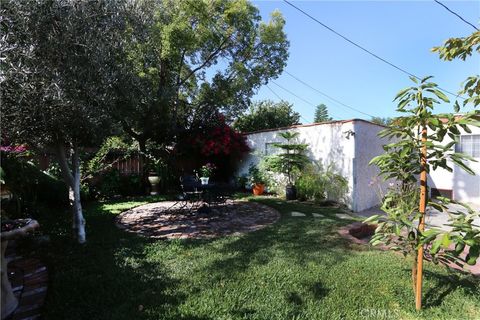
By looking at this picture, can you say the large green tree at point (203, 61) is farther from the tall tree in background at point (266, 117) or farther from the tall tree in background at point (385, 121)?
the tall tree in background at point (266, 117)

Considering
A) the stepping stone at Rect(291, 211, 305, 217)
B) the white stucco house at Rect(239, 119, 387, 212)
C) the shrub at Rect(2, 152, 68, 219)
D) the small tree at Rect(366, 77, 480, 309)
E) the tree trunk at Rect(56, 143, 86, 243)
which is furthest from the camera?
the white stucco house at Rect(239, 119, 387, 212)

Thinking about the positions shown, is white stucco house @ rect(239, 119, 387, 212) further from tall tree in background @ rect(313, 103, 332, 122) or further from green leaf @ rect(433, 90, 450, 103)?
tall tree in background @ rect(313, 103, 332, 122)

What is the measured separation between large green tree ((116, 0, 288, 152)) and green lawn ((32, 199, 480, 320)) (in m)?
5.05

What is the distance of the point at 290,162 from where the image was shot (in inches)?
361

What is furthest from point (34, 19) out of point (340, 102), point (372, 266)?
point (340, 102)

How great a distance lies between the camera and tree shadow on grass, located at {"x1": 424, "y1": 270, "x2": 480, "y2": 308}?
2.96 meters

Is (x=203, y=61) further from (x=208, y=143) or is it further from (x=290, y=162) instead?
(x=290, y=162)

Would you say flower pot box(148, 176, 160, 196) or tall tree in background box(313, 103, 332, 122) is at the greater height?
tall tree in background box(313, 103, 332, 122)

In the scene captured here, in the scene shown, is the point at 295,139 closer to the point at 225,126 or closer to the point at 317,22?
the point at 225,126

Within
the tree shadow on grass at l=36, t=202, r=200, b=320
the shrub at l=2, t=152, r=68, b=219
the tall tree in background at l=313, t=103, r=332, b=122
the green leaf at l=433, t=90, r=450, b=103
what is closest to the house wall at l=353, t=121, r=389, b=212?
the green leaf at l=433, t=90, r=450, b=103

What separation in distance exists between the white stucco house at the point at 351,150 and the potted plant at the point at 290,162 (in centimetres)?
33

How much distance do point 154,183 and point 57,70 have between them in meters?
7.16

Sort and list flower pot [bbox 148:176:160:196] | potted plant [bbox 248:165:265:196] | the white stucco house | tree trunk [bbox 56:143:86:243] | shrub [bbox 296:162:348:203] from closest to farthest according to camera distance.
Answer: tree trunk [bbox 56:143:86:243]
the white stucco house
shrub [bbox 296:162:348:203]
flower pot [bbox 148:176:160:196]
potted plant [bbox 248:165:265:196]

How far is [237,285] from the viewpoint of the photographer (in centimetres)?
309
